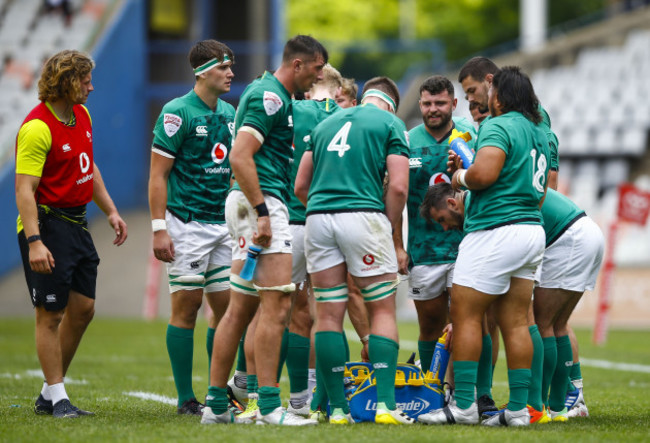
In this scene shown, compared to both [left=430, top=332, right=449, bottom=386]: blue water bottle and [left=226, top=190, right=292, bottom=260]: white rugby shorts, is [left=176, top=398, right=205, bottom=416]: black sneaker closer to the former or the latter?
[left=226, top=190, right=292, bottom=260]: white rugby shorts

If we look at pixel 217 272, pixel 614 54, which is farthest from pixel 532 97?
pixel 614 54

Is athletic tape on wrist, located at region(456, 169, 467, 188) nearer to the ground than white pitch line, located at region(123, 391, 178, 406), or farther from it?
farther from it

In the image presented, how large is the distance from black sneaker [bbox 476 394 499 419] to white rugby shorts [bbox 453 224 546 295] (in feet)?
3.50

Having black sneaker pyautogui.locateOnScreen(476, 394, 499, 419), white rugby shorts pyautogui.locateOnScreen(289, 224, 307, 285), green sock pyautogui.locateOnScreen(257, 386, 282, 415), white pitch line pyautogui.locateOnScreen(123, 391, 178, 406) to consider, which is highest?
white rugby shorts pyautogui.locateOnScreen(289, 224, 307, 285)

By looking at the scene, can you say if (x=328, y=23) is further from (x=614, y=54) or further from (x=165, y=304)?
(x=165, y=304)

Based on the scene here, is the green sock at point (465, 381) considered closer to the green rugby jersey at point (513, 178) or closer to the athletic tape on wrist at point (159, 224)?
the green rugby jersey at point (513, 178)

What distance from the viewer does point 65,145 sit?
7094 millimetres

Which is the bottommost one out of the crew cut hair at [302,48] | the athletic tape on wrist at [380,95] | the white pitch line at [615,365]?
the white pitch line at [615,365]

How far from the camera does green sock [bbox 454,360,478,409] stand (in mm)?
6508

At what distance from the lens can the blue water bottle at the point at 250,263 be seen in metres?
6.20

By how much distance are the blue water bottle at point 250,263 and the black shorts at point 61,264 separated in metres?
1.50

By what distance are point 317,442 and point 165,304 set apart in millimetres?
16716

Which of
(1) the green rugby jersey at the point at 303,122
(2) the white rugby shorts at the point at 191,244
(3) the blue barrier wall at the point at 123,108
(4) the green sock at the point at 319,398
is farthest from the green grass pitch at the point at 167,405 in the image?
(3) the blue barrier wall at the point at 123,108

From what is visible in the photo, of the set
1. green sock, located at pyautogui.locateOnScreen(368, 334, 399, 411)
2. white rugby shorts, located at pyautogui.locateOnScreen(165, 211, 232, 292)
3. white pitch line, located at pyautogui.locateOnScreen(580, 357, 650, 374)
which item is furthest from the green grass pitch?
white rugby shorts, located at pyautogui.locateOnScreen(165, 211, 232, 292)
